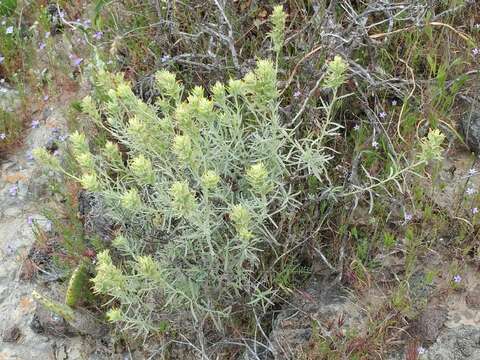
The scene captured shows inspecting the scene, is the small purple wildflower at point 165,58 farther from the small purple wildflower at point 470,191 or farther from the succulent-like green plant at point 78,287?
the small purple wildflower at point 470,191

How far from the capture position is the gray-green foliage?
98.5 inches

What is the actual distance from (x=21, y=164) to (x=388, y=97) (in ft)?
8.33

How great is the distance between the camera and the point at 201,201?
2652 millimetres

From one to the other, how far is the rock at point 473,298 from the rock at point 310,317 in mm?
526

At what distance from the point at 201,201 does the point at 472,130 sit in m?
1.62

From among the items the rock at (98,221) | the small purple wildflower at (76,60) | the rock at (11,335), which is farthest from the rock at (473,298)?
the small purple wildflower at (76,60)

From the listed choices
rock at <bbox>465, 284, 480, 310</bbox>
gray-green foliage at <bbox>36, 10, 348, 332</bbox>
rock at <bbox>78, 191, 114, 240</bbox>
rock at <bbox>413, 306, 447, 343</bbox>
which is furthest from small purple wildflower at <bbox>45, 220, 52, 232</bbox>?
rock at <bbox>465, 284, 480, 310</bbox>

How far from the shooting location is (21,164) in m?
4.29

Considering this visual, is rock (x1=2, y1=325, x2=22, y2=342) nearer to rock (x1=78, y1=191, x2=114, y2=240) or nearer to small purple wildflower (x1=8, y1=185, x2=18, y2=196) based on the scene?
rock (x1=78, y1=191, x2=114, y2=240)

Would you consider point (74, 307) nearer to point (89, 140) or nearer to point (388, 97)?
point (89, 140)

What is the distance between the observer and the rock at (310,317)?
2873 mm

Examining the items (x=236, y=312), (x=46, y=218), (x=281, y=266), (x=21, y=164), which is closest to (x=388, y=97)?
(x=281, y=266)

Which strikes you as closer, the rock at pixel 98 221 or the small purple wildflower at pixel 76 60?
the rock at pixel 98 221

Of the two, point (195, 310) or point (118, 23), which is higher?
point (118, 23)
